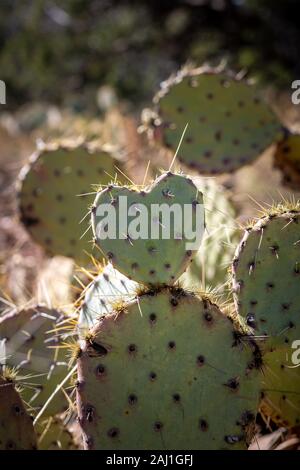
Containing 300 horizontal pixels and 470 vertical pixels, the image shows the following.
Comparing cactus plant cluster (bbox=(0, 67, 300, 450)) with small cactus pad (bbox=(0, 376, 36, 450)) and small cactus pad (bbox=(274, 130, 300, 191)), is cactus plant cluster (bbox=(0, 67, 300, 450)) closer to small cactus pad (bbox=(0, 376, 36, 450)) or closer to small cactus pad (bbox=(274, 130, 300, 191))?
small cactus pad (bbox=(0, 376, 36, 450))

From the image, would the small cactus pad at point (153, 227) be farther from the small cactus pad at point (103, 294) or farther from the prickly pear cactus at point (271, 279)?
the prickly pear cactus at point (271, 279)

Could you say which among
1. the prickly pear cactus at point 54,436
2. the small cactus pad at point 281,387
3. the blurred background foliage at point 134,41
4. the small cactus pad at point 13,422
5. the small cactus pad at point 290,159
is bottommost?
the small cactus pad at point 13,422

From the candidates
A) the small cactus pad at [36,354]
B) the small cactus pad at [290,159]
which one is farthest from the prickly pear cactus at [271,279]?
the small cactus pad at [290,159]

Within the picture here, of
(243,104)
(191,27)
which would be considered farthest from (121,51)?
(243,104)

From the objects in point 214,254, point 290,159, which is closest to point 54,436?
point 214,254

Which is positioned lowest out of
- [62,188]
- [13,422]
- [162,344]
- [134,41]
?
[13,422]

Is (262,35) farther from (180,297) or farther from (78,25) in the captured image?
(180,297)

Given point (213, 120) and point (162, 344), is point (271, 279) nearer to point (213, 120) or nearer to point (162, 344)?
point (162, 344)
